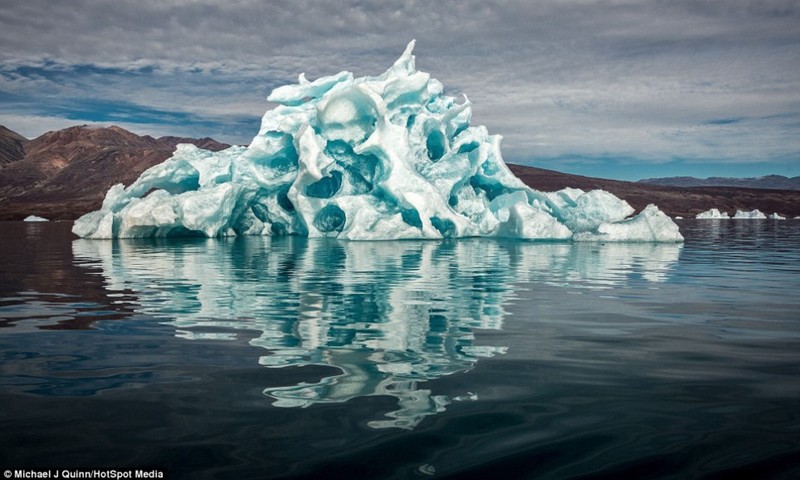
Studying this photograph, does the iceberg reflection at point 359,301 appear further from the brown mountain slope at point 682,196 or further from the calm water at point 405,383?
the brown mountain slope at point 682,196

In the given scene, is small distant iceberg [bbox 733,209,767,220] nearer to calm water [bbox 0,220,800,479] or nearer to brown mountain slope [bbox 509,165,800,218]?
brown mountain slope [bbox 509,165,800,218]

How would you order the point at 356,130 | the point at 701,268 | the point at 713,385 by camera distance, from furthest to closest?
the point at 356,130 → the point at 701,268 → the point at 713,385

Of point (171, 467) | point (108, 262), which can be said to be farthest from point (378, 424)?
point (108, 262)

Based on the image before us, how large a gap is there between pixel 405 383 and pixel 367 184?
26.7 m

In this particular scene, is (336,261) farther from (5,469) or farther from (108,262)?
(5,469)

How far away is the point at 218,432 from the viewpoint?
3.82m

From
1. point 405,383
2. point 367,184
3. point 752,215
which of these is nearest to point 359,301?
point 405,383

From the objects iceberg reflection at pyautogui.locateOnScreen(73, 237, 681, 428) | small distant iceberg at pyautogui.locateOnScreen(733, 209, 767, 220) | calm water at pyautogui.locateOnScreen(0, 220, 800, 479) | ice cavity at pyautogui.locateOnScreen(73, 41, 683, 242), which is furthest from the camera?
small distant iceberg at pyautogui.locateOnScreen(733, 209, 767, 220)

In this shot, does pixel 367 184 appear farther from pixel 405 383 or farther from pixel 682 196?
pixel 682 196

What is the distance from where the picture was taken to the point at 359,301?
9.77 m

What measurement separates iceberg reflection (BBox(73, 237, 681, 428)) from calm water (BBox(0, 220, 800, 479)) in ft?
0.16

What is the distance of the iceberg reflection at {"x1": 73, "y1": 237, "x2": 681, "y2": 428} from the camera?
5.19 meters

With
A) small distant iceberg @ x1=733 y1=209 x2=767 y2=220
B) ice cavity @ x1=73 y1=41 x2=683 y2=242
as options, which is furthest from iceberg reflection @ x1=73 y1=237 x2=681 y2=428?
small distant iceberg @ x1=733 y1=209 x2=767 y2=220

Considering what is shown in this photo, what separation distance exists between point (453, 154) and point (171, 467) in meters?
28.4
